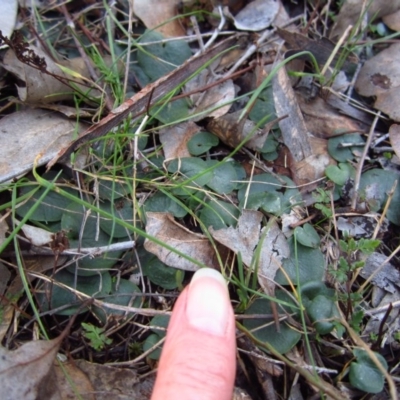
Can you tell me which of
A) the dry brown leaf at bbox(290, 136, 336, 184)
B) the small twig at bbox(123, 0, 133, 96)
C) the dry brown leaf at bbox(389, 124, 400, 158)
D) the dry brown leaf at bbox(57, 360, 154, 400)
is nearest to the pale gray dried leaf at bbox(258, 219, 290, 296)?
the dry brown leaf at bbox(290, 136, 336, 184)

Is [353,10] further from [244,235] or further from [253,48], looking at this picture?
[244,235]

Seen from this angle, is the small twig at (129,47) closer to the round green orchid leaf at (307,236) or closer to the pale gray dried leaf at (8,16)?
the pale gray dried leaf at (8,16)

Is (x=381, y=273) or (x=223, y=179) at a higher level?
(x=223, y=179)

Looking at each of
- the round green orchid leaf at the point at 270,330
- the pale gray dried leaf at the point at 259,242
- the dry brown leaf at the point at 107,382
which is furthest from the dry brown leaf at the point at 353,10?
the dry brown leaf at the point at 107,382

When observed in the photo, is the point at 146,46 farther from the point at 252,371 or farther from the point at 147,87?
the point at 252,371

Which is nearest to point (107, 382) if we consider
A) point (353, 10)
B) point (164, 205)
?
point (164, 205)

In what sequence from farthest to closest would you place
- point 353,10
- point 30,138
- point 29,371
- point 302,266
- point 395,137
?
point 353,10, point 395,137, point 30,138, point 302,266, point 29,371

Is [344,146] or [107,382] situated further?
[344,146]

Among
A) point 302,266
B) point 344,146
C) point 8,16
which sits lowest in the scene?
point 302,266
